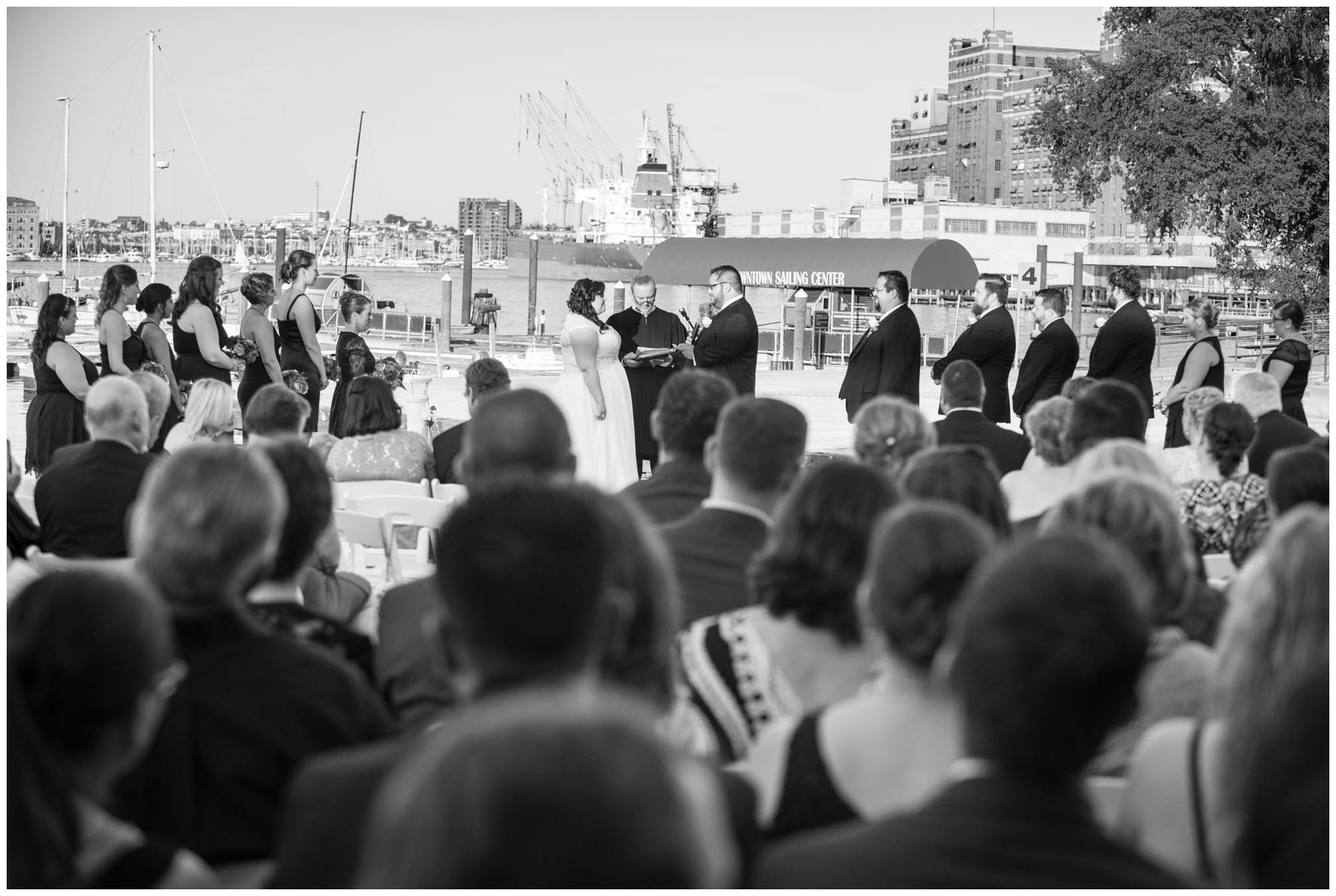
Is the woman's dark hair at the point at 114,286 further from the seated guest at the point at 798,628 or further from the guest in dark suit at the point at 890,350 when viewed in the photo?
the seated guest at the point at 798,628

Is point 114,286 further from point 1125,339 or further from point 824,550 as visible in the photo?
point 824,550

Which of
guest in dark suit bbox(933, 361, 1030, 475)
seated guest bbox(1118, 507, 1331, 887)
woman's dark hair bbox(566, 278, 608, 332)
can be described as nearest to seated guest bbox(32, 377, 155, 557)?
guest in dark suit bbox(933, 361, 1030, 475)

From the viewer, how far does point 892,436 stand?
15.8 feet

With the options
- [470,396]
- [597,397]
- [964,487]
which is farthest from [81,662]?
[597,397]

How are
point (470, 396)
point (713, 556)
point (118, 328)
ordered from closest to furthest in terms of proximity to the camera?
1. point (713, 556)
2. point (470, 396)
3. point (118, 328)

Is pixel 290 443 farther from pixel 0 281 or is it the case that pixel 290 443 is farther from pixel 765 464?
pixel 0 281

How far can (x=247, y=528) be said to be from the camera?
2.42 metres

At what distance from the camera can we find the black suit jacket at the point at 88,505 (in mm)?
4660

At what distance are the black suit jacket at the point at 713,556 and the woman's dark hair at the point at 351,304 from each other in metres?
5.80

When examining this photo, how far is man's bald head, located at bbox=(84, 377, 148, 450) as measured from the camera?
475 cm

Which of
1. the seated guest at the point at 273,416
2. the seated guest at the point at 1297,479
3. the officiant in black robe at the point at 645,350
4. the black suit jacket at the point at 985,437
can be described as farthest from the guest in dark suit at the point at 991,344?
the seated guest at the point at 1297,479

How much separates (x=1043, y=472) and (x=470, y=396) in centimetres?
278

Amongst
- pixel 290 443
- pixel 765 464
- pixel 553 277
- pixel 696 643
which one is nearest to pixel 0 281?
pixel 290 443

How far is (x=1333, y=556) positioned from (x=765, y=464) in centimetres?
179
